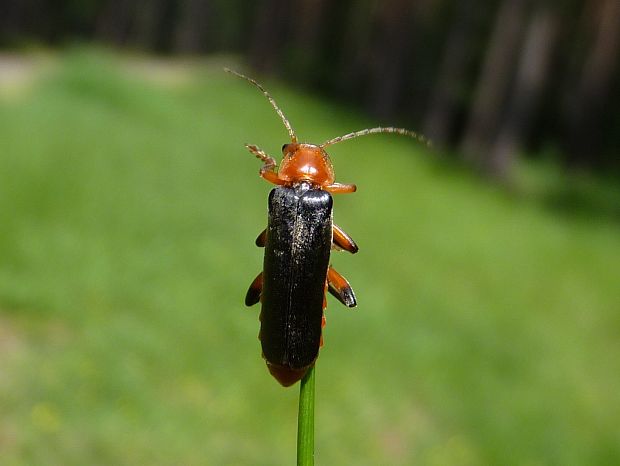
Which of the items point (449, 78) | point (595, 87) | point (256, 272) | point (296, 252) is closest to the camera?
point (296, 252)

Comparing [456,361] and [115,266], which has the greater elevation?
[115,266]

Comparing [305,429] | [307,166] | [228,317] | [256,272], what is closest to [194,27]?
[256,272]

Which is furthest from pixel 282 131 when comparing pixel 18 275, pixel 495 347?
pixel 18 275

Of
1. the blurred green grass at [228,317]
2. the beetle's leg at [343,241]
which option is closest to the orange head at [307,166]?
the beetle's leg at [343,241]

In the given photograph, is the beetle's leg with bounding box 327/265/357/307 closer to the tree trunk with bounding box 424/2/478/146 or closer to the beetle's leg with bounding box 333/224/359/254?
the beetle's leg with bounding box 333/224/359/254

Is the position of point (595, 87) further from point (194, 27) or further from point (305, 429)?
point (194, 27)

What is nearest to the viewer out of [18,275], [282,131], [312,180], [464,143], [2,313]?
[312,180]

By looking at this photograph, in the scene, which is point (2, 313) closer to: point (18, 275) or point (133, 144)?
point (18, 275)
